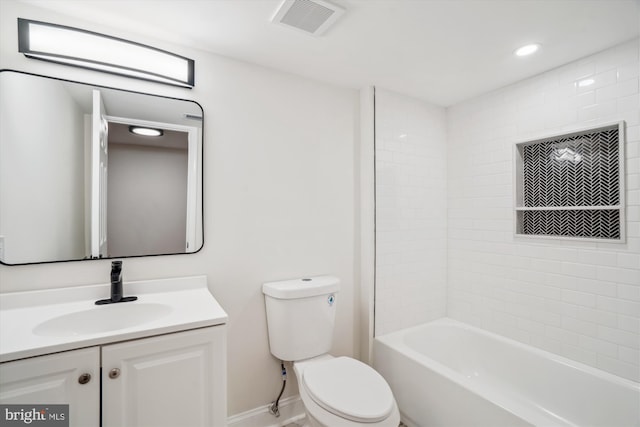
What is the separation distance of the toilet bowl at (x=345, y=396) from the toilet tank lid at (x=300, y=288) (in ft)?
1.33

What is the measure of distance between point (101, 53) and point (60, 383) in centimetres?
148

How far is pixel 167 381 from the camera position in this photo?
1.19 m

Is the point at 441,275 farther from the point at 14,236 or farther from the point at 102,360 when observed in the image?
the point at 14,236

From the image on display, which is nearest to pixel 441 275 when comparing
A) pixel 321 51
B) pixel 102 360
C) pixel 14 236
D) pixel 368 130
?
pixel 368 130

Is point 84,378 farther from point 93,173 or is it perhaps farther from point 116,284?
point 93,173

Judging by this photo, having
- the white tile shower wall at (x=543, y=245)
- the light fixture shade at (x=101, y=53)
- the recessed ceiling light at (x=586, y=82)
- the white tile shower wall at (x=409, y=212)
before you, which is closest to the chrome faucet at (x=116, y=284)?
the light fixture shade at (x=101, y=53)

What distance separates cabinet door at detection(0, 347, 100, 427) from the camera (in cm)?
98

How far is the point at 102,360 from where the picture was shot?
1.09 m

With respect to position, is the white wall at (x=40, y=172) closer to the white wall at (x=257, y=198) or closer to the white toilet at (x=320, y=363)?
the white wall at (x=257, y=198)

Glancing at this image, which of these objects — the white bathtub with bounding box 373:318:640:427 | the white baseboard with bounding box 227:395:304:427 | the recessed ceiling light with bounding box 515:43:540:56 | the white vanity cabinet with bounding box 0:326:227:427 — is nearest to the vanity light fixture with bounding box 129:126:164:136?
the white vanity cabinet with bounding box 0:326:227:427

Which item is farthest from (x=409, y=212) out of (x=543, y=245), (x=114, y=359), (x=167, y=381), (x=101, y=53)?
(x=101, y=53)

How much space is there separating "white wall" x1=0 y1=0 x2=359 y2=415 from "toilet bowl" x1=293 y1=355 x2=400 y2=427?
46 centimetres

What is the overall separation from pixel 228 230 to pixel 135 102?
0.85 metres

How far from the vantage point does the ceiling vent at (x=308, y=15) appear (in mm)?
1410
